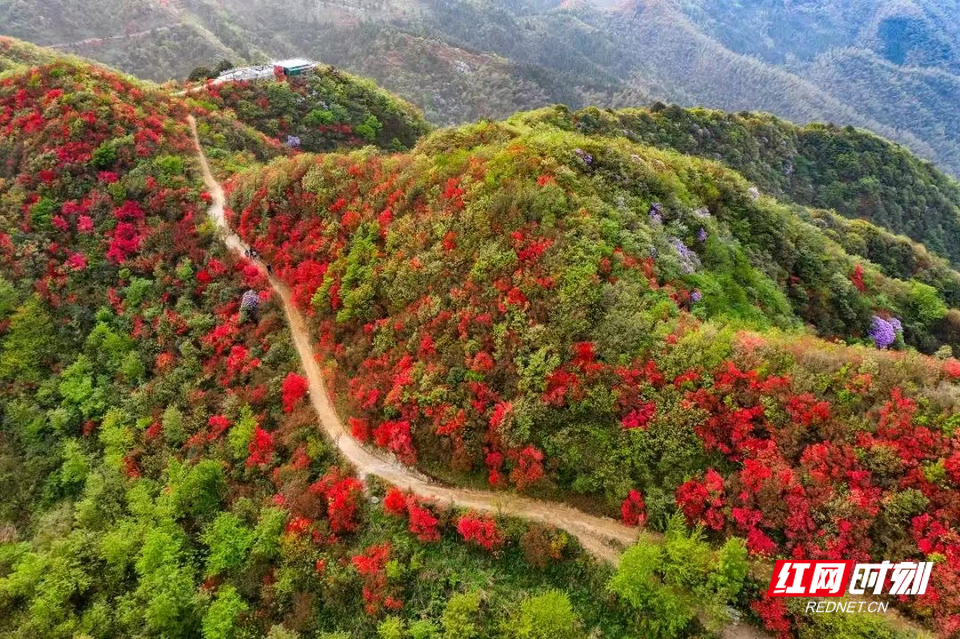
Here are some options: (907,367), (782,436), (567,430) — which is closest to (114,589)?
(567,430)

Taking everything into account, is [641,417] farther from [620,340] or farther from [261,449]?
[261,449]

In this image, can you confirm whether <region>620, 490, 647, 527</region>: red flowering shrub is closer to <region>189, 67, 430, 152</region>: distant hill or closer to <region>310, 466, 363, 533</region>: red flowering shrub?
<region>310, 466, 363, 533</region>: red flowering shrub

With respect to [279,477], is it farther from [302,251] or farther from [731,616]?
[731,616]

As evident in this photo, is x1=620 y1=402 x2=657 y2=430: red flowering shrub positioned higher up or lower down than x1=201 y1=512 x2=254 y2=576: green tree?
higher up

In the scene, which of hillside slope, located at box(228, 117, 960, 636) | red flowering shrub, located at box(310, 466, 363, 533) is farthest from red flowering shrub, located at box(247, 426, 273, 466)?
hillside slope, located at box(228, 117, 960, 636)

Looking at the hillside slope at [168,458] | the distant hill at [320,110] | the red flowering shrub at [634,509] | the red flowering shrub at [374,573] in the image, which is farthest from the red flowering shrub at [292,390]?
the distant hill at [320,110]

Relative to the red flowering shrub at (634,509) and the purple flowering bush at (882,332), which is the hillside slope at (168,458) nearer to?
the red flowering shrub at (634,509)

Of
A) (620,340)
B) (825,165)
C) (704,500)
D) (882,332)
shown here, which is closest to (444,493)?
(620,340)

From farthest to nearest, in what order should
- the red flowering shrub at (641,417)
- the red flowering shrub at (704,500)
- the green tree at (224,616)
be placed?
1. the green tree at (224,616)
2. the red flowering shrub at (641,417)
3. the red flowering shrub at (704,500)
